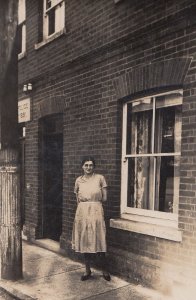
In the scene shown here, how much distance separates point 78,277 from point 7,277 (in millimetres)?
1059

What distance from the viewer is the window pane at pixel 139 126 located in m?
5.91

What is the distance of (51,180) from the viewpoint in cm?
865

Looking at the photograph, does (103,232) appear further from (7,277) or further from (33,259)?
(33,259)

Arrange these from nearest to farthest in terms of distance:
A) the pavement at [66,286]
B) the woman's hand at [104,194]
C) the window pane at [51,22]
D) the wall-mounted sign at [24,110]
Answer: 1. the pavement at [66,286]
2. the woman's hand at [104,194]
3. the window pane at [51,22]
4. the wall-mounted sign at [24,110]

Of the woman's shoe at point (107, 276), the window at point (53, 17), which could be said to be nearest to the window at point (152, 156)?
the woman's shoe at point (107, 276)

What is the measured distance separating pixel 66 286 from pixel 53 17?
5545 millimetres

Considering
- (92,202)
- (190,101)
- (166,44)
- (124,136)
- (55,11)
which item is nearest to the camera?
(190,101)

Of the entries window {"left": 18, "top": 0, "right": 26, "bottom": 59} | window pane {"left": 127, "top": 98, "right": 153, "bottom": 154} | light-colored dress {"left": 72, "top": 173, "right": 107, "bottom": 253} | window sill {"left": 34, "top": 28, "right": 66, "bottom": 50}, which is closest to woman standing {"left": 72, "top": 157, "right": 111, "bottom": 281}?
light-colored dress {"left": 72, "top": 173, "right": 107, "bottom": 253}

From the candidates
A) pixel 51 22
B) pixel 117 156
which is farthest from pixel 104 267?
pixel 51 22

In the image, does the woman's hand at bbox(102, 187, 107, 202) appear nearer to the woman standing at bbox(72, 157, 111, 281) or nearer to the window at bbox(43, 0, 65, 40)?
the woman standing at bbox(72, 157, 111, 281)

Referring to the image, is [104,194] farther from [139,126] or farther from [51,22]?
[51,22]

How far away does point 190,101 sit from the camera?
197 inches

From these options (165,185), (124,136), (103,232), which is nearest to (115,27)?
(124,136)

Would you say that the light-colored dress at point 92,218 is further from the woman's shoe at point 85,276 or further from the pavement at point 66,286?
the pavement at point 66,286
